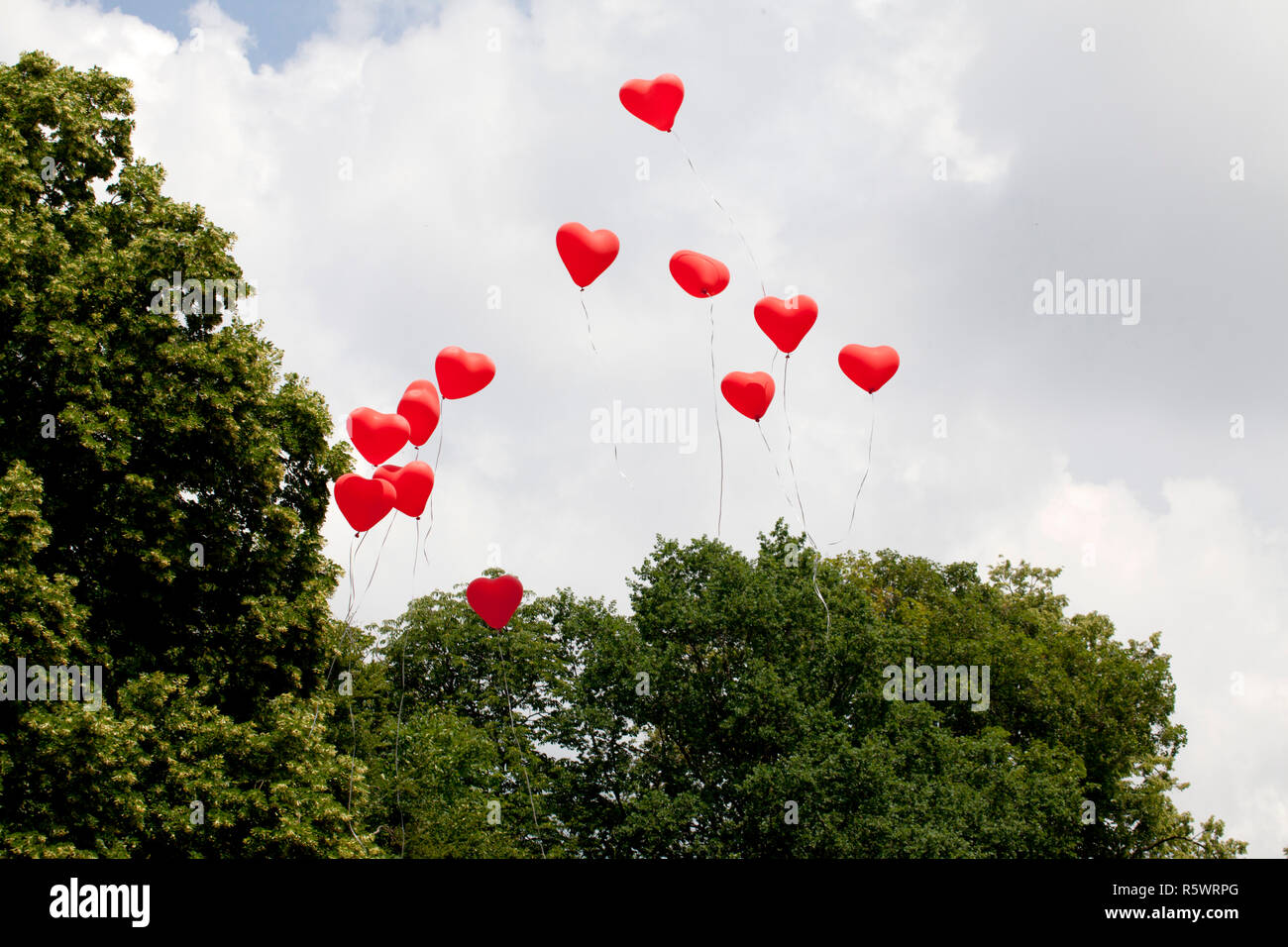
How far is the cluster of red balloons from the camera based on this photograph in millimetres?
11945

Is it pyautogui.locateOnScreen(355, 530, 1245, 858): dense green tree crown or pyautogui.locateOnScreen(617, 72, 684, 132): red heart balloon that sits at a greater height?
pyautogui.locateOnScreen(617, 72, 684, 132): red heart balloon

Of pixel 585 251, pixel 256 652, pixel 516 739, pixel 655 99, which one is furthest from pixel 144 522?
pixel 516 739

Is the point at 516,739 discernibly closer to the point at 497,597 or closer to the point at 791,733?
the point at 791,733

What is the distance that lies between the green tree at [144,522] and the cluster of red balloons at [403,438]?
304cm

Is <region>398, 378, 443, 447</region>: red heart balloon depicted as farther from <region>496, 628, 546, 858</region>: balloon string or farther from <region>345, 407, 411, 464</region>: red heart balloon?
<region>496, 628, 546, 858</region>: balloon string

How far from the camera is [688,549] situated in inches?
1000

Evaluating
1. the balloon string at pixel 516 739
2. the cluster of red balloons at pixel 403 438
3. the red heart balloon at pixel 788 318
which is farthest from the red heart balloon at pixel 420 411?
the balloon string at pixel 516 739

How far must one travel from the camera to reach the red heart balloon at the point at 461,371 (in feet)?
40.7

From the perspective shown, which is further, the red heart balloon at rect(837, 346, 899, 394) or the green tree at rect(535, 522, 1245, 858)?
the green tree at rect(535, 522, 1245, 858)

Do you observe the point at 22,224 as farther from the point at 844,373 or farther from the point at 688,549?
the point at 688,549

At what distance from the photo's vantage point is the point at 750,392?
474 inches

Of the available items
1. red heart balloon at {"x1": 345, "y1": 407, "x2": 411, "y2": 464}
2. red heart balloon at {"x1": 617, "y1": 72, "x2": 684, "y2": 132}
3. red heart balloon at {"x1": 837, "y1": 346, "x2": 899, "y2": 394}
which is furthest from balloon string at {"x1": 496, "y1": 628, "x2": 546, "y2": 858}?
red heart balloon at {"x1": 617, "y1": 72, "x2": 684, "y2": 132}

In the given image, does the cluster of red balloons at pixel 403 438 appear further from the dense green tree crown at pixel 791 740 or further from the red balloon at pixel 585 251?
the dense green tree crown at pixel 791 740
